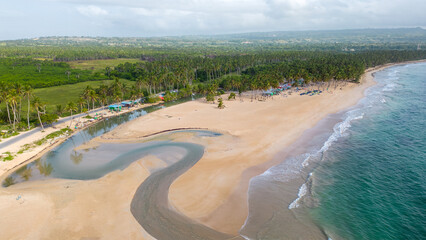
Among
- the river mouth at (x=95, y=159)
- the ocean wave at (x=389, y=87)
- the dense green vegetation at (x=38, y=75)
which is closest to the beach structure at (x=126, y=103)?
the river mouth at (x=95, y=159)

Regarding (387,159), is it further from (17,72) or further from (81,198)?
(17,72)

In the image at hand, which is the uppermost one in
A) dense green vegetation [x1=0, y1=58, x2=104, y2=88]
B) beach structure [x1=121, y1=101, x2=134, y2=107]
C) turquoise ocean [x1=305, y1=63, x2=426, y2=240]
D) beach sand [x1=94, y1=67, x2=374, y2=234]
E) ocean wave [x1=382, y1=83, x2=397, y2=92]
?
dense green vegetation [x1=0, y1=58, x2=104, y2=88]

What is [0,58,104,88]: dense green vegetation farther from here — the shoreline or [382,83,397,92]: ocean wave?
[382,83,397,92]: ocean wave

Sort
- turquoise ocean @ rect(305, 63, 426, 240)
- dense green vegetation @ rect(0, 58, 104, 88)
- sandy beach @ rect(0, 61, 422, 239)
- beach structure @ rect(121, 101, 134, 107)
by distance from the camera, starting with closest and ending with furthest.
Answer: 1. turquoise ocean @ rect(305, 63, 426, 240)
2. sandy beach @ rect(0, 61, 422, 239)
3. beach structure @ rect(121, 101, 134, 107)
4. dense green vegetation @ rect(0, 58, 104, 88)

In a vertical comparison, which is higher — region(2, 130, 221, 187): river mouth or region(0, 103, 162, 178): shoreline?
region(0, 103, 162, 178): shoreline

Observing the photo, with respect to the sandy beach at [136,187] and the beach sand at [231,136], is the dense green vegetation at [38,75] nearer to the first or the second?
the beach sand at [231,136]

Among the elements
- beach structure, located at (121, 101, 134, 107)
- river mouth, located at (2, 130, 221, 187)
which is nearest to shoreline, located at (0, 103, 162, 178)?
river mouth, located at (2, 130, 221, 187)

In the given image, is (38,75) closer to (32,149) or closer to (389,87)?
(32,149)
